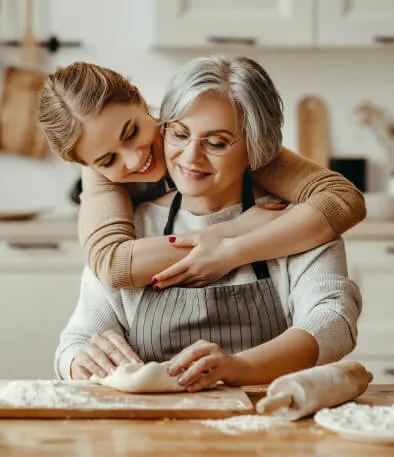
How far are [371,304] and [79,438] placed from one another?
7.82ft

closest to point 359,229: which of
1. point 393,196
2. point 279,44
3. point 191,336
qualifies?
point 393,196

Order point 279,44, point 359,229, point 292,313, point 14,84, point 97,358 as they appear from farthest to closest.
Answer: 1. point 14,84
2. point 279,44
3. point 359,229
4. point 292,313
5. point 97,358

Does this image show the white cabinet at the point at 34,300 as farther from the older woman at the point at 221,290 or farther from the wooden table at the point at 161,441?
the wooden table at the point at 161,441

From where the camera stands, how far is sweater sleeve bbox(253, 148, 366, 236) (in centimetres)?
178

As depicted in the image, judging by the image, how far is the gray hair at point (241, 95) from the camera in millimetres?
1761

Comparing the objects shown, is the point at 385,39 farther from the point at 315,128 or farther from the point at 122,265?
the point at 122,265

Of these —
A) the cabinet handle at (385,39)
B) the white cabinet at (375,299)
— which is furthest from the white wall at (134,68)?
the white cabinet at (375,299)

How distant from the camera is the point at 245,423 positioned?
52.2 inches

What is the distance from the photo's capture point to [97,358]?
1.68m


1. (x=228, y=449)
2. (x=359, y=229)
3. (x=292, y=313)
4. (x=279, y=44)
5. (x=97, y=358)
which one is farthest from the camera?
(x=279, y=44)

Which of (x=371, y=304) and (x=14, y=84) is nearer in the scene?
(x=371, y=304)

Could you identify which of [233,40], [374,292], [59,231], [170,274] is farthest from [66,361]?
[233,40]

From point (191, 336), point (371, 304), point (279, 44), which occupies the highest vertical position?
point (279, 44)

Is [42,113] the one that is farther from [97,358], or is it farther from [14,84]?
[14,84]
